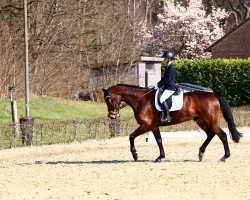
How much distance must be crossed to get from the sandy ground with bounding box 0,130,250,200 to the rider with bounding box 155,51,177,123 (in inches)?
54.1

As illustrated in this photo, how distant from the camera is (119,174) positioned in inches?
798

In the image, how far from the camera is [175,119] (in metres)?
23.8

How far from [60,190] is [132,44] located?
43.4 m

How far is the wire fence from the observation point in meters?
29.2

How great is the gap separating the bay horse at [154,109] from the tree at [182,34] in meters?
55.2

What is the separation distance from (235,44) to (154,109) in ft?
148

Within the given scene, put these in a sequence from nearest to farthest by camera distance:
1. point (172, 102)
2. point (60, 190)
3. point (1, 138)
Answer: point (60, 190) < point (172, 102) < point (1, 138)

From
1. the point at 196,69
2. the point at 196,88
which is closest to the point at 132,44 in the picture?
the point at 196,69

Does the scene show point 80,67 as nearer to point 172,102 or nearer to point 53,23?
point 53,23

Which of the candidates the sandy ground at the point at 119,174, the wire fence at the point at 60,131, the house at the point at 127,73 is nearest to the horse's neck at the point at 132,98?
the sandy ground at the point at 119,174

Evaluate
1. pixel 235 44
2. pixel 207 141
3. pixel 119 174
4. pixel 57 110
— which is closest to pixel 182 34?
pixel 235 44

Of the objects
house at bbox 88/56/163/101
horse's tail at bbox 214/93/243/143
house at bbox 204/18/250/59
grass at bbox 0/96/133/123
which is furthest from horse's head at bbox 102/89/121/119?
house at bbox 204/18/250/59

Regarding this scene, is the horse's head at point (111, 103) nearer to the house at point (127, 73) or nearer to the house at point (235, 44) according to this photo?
the house at point (127, 73)

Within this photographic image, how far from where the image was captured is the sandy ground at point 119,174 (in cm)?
1683
